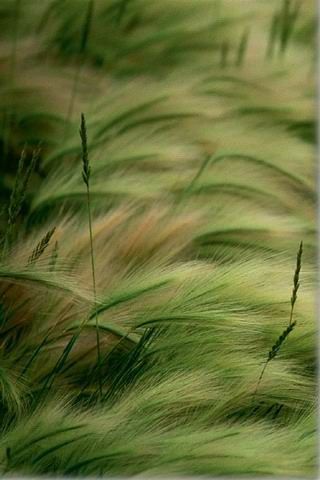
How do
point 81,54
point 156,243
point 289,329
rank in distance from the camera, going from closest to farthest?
1. point 289,329
2. point 156,243
3. point 81,54

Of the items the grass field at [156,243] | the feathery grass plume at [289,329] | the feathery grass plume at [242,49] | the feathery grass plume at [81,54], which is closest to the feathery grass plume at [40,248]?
the grass field at [156,243]

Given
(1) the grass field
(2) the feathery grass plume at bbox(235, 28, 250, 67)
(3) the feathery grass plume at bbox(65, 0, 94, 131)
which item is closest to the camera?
(1) the grass field

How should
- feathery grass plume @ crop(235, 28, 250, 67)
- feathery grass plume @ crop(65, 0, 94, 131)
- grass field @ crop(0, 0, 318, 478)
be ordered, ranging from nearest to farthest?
grass field @ crop(0, 0, 318, 478) → feathery grass plume @ crop(65, 0, 94, 131) → feathery grass plume @ crop(235, 28, 250, 67)

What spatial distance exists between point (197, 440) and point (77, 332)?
21 centimetres

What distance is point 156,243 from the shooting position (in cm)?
146

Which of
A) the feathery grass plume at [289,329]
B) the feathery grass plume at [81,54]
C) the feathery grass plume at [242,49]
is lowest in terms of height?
the feathery grass plume at [289,329]

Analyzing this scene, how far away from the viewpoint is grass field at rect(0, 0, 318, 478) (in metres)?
1.17

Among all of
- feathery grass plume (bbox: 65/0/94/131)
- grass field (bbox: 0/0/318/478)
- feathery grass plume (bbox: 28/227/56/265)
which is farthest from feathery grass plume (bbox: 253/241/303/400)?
feathery grass plume (bbox: 65/0/94/131)

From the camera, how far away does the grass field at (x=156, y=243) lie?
1172 millimetres

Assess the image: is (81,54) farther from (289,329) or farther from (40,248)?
(289,329)

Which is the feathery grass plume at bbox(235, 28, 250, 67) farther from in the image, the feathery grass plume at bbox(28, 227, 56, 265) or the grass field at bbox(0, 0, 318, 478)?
the feathery grass plume at bbox(28, 227, 56, 265)

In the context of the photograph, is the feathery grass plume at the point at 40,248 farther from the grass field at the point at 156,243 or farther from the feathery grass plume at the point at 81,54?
the feathery grass plume at the point at 81,54

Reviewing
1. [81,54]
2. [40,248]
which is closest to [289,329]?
[40,248]

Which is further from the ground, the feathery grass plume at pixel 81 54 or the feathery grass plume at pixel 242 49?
the feathery grass plume at pixel 242 49
